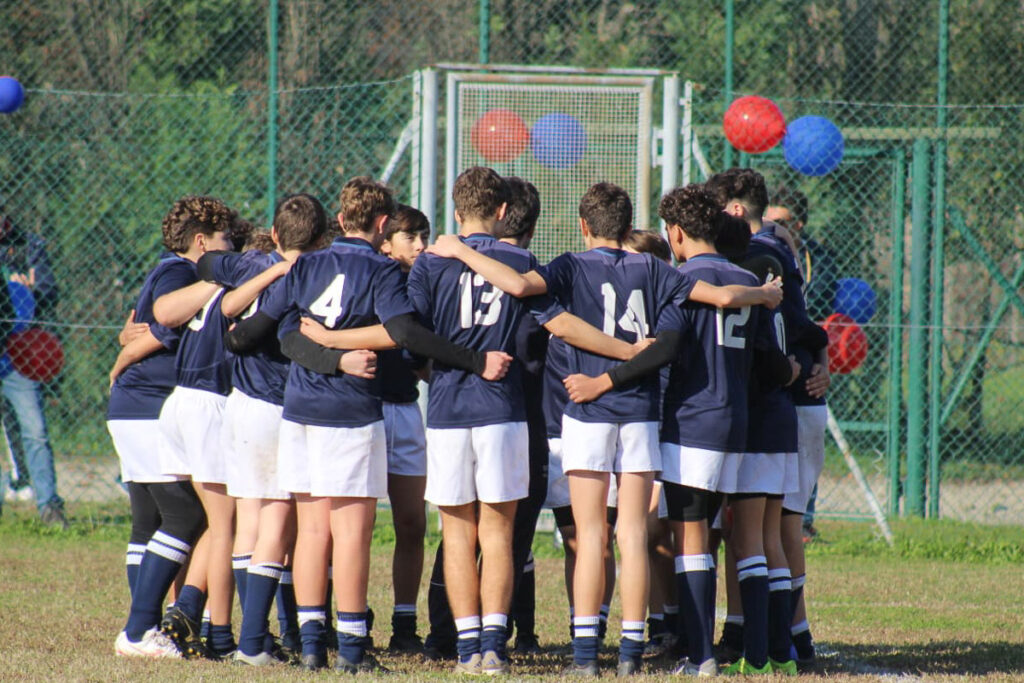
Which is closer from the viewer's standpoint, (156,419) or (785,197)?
(156,419)

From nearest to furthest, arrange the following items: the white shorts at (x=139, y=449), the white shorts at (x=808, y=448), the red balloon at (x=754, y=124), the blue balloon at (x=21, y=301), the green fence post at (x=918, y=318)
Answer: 1. the white shorts at (x=139, y=449)
2. the white shorts at (x=808, y=448)
3. the red balloon at (x=754, y=124)
4. the blue balloon at (x=21, y=301)
5. the green fence post at (x=918, y=318)

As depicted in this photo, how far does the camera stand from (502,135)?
25.7 ft

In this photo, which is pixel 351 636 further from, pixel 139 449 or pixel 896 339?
pixel 896 339

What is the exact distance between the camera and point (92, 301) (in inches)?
399

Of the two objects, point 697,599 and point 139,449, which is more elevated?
point 139,449

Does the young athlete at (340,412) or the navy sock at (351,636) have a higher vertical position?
the young athlete at (340,412)

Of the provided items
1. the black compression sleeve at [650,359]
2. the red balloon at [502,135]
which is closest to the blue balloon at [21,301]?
the red balloon at [502,135]

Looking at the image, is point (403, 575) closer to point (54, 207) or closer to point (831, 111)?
point (54, 207)

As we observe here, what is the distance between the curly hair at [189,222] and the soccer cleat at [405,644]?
188 centimetres

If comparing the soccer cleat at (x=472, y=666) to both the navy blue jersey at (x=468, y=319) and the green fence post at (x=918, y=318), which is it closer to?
the navy blue jersey at (x=468, y=319)

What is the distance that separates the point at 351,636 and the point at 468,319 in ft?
4.15

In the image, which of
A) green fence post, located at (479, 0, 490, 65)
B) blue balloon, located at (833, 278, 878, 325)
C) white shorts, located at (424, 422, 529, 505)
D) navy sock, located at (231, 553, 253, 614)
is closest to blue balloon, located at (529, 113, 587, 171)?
green fence post, located at (479, 0, 490, 65)

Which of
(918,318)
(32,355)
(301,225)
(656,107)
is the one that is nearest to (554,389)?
(301,225)

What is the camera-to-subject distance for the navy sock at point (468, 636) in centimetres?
464
